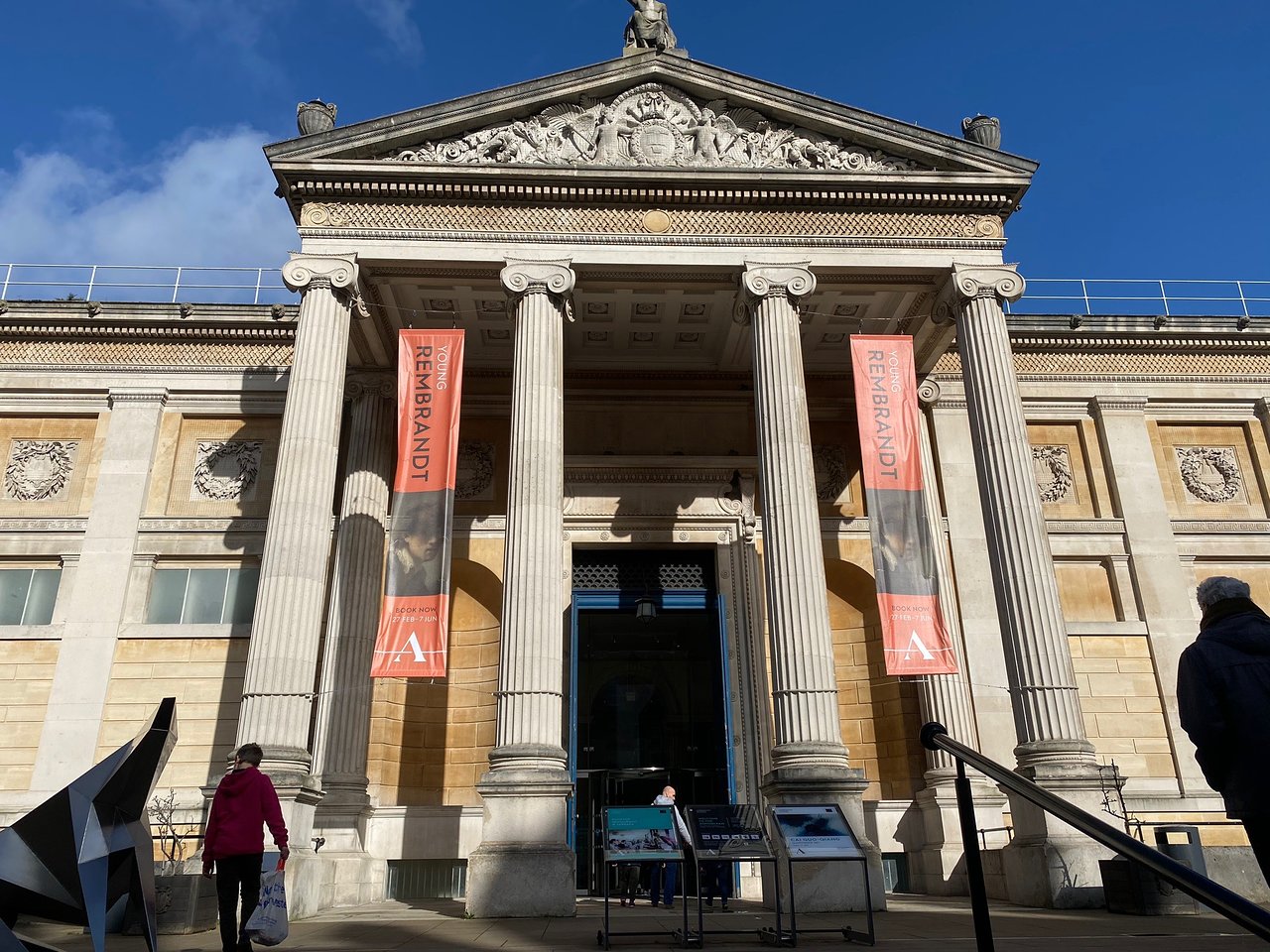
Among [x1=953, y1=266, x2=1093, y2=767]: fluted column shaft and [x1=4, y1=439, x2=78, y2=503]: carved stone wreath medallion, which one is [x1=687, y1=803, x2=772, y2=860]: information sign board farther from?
[x1=4, y1=439, x2=78, y2=503]: carved stone wreath medallion

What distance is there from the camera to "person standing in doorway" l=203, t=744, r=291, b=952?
745 centimetres

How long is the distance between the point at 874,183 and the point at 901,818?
11678mm

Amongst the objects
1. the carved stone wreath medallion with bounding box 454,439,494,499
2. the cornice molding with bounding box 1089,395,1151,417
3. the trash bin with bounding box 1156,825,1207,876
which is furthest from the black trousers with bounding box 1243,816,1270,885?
the cornice molding with bounding box 1089,395,1151,417

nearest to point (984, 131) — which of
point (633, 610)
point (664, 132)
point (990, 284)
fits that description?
point (990, 284)

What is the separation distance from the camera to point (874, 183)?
16781 millimetres

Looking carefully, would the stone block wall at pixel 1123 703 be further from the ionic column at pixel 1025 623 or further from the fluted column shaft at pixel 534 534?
the fluted column shaft at pixel 534 534

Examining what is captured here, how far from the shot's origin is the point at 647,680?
19.7 m

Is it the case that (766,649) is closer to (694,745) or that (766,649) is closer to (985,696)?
(694,745)

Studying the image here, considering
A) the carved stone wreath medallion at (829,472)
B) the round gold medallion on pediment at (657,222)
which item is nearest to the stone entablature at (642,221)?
the round gold medallion on pediment at (657,222)

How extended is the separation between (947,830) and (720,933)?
8148mm

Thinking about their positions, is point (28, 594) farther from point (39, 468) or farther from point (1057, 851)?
point (1057, 851)

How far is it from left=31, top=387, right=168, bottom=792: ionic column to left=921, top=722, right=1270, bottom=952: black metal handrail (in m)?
17.6

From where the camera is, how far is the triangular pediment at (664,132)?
54.7 feet

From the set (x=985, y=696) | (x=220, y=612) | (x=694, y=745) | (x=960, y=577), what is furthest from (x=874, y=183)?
(x=220, y=612)
